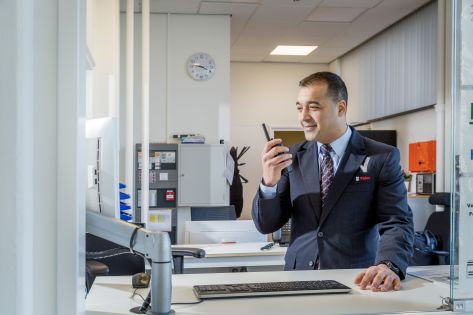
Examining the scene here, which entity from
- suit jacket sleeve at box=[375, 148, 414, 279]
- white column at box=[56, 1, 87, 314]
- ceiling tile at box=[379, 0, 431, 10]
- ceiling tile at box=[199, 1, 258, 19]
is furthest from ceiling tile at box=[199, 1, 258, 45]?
white column at box=[56, 1, 87, 314]

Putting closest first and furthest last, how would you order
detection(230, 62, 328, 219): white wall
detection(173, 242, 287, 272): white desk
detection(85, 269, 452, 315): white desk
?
1. detection(85, 269, 452, 315): white desk
2. detection(173, 242, 287, 272): white desk
3. detection(230, 62, 328, 219): white wall

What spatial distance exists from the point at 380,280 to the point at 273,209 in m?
0.76

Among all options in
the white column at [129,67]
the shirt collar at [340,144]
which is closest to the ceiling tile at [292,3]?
the white column at [129,67]

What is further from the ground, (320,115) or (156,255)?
(320,115)

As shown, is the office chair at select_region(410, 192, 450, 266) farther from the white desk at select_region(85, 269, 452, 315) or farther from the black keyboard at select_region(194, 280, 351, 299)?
the black keyboard at select_region(194, 280, 351, 299)

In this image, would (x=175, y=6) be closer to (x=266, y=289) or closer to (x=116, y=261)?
(x=116, y=261)

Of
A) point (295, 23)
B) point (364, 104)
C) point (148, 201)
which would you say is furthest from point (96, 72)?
point (364, 104)

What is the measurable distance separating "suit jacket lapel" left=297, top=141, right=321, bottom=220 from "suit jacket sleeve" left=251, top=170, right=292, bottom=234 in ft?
0.36

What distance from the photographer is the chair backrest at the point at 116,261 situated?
2979 mm

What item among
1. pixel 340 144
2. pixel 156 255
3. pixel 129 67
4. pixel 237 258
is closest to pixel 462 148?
pixel 156 255

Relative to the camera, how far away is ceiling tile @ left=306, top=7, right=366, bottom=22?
6574 millimetres

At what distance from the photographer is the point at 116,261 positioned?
303 cm

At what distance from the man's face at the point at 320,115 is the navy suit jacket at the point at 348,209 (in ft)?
0.36

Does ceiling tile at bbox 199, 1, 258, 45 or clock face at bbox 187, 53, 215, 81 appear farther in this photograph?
clock face at bbox 187, 53, 215, 81
